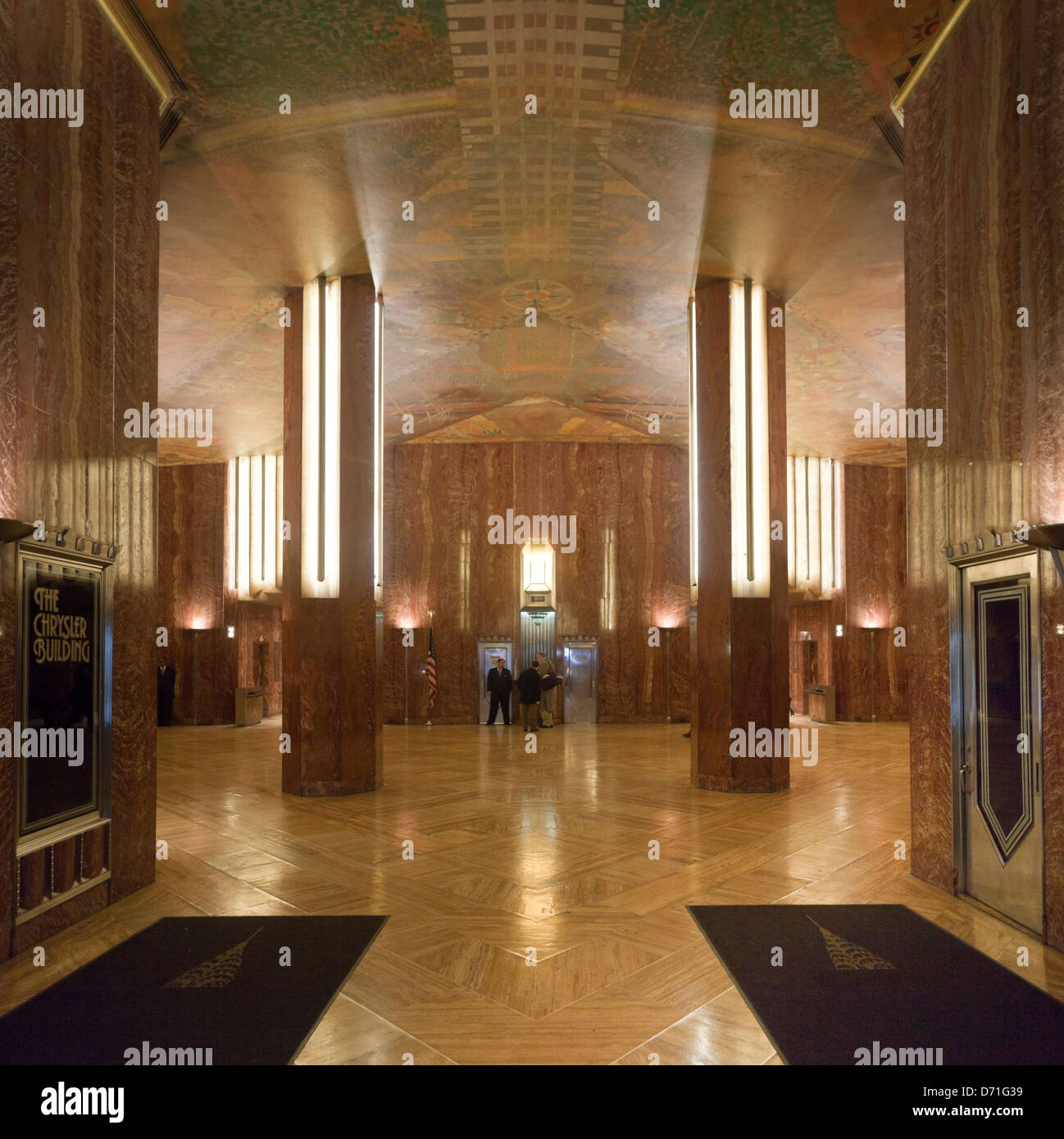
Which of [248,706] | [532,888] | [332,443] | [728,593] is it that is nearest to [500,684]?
[248,706]

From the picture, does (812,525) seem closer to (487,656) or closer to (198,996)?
(487,656)

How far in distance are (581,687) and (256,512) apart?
8.02 meters

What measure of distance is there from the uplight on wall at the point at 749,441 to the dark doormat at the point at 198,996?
20.4 feet

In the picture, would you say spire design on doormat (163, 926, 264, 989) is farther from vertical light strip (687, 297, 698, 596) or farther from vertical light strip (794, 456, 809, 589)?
vertical light strip (794, 456, 809, 589)

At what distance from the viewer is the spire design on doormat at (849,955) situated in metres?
4.51

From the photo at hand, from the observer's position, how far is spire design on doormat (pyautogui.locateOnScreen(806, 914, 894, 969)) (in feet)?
14.8

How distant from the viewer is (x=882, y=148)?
25.1 feet

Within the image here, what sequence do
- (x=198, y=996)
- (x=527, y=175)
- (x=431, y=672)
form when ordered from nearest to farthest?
1. (x=198, y=996)
2. (x=527, y=175)
3. (x=431, y=672)

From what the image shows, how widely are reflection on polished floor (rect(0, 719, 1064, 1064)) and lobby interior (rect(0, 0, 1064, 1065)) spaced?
4 cm

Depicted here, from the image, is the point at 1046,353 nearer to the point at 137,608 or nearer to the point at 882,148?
the point at 882,148

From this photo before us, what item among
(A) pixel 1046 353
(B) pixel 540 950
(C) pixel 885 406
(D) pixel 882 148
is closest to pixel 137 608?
(B) pixel 540 950

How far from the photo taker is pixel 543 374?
14.9 metres

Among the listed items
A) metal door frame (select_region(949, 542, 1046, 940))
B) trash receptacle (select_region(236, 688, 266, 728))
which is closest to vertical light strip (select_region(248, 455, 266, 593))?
trash receptacle (select_region(236, 688, 266, 728))

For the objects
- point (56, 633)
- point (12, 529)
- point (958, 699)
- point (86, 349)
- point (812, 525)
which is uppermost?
point (812, 525)
